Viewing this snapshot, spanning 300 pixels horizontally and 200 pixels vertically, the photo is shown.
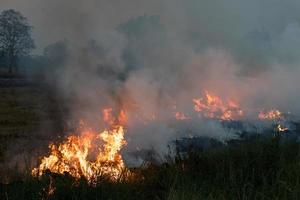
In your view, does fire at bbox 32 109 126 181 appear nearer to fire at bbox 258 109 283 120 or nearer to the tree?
fire at bbox 258 109 283 120

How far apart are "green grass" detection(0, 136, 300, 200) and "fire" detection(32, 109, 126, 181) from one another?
13.4 inches

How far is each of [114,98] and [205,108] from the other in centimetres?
545

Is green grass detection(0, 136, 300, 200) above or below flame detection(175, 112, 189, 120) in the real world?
below

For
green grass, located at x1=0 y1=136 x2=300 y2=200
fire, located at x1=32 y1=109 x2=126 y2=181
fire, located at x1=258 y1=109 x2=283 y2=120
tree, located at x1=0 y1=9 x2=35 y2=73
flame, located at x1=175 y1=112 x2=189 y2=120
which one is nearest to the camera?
green grass, located at x1=0 y1=136 x2=300 y2=200

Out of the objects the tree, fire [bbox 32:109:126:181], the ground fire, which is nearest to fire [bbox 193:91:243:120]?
the ground fire

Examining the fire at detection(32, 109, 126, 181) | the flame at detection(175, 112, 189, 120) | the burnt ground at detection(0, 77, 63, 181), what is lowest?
the fire at detection(32, 109, 126, 181)

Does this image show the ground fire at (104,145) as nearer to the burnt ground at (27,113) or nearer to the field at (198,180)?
the field at (198,180)

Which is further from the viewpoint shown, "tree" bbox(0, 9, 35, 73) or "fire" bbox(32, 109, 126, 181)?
"tree" bbox(0, 9, 35, 73)

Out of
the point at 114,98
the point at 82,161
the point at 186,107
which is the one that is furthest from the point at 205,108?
the point at 82,161

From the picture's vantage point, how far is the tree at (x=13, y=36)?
66.5 m

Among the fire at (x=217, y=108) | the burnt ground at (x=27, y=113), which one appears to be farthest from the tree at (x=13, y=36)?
the fire at (x=217, y=108)

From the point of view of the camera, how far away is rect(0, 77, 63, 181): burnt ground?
2320 cm

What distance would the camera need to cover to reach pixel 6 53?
221 feet

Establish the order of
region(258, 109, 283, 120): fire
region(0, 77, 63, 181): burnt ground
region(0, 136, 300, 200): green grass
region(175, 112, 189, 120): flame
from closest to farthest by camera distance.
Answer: region(0, 136, 300, 200): green grass
region(0, 77, 63, 181): burnt ground
region(175, 112, 189, 120): flame
region(258, 109, 283, 120): fire
